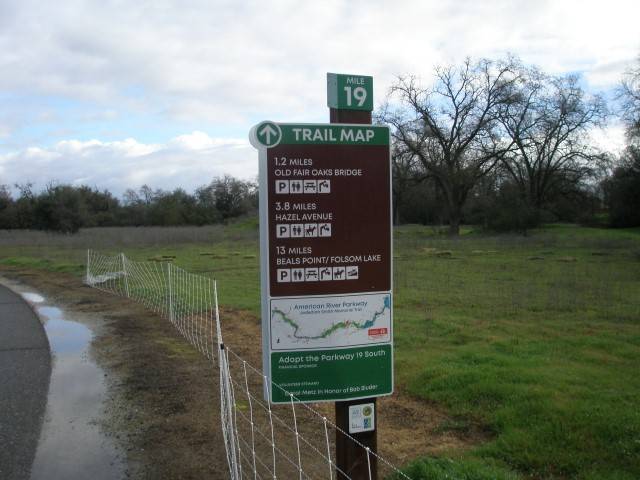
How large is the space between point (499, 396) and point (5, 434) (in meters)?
4.66

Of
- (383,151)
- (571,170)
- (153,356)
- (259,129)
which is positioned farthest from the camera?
(571,170)

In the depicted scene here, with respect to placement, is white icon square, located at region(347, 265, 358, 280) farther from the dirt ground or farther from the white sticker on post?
the dirt ground

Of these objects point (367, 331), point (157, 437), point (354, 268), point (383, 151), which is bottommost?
point (157, 437)

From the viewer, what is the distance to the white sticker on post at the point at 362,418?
143 inches

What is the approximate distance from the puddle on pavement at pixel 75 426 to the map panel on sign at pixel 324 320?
2205mm

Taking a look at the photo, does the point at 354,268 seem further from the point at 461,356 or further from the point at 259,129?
the point at 461,356

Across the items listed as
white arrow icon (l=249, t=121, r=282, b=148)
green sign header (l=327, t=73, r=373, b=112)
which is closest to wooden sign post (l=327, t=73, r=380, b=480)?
green sign header (l=327, t=73, r=373, b=112)

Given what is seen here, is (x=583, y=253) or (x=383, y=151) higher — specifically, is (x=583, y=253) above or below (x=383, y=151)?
below

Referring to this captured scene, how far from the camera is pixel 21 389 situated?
709 centimetres

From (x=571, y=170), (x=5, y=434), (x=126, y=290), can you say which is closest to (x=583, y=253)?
(x=126, y=290)

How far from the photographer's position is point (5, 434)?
562 centimetres

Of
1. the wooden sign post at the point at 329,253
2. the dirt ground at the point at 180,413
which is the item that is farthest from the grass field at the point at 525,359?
the wooden sign post at the point at 329,253

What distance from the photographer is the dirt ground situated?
5023 mm

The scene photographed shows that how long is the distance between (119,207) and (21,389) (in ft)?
227
